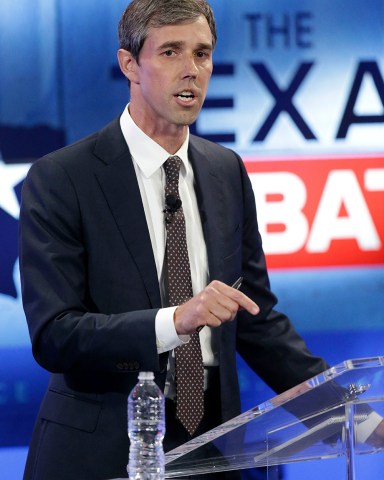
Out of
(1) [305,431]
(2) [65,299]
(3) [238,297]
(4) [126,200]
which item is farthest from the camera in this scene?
(4) [126,200]

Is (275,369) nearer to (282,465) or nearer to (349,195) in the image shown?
(282,465)

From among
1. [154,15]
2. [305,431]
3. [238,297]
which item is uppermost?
[154,15]

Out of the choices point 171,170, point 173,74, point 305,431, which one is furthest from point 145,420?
point 173,74

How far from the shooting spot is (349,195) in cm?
405

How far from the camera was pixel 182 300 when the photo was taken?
2.54 m

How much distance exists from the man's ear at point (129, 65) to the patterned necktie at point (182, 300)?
28cm

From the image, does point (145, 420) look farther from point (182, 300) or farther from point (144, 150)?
point (144, 150)

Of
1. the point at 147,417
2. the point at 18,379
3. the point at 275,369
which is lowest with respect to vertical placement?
the point at 147,417

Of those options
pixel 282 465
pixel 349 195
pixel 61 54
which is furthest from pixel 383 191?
pixel 282 465

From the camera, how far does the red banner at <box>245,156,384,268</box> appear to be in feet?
13.2

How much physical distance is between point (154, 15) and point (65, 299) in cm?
77

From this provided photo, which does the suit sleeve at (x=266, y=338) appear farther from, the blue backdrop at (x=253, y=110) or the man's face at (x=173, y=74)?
the blue backdrop at (x=253, y=110)

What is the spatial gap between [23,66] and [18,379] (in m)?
1.17

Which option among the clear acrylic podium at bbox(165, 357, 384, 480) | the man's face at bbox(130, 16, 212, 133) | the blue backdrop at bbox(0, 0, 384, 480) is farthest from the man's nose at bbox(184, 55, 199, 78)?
the blue backdrop at bbox(0, 0, 384, 480)
